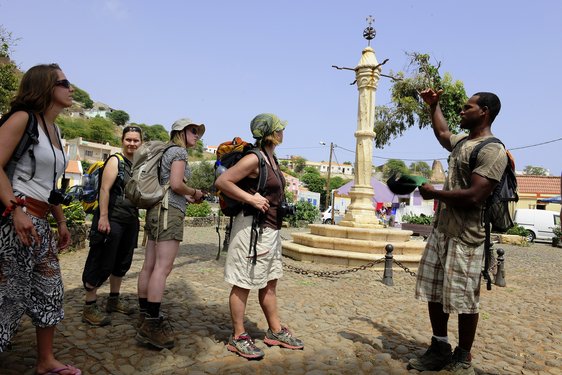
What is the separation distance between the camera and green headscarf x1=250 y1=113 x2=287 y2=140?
337 cm

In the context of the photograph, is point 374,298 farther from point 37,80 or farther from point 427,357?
point 37,80

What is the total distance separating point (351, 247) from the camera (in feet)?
30.5

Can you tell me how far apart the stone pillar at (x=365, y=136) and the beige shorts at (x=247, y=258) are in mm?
7864

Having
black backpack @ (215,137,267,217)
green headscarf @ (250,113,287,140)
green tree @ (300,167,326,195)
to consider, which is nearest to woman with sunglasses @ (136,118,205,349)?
black backpack @ (215,137,267,217)

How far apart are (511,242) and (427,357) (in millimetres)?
19036

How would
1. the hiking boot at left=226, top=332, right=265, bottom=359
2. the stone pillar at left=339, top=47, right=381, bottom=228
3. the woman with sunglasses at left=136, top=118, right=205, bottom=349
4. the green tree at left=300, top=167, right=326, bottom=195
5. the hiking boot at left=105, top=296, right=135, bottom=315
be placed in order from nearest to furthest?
1. the hiking boot at left=226, top=332, right=265, bottom=359
2. the woman with sunglasses at left=136, top=118, right=205, bottom=349
3. the hiking boot at left=105, top=296, right=135, bottom=315
4. the stone pillar at left=339, top=47, right=381, bottom=228
5. the green tree at left=300, top=167, right=326, bottom=195

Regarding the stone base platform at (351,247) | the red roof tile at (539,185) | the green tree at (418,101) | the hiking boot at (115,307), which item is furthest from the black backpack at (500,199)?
the red roof tile at (539,185)

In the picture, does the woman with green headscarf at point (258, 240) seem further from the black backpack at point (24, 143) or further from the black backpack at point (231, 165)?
the black backpack at point (24, 143)

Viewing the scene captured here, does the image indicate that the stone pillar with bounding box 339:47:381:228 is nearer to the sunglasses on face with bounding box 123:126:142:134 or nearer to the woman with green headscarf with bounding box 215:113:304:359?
the sunglasses on face with bounding box 123:126:142:134

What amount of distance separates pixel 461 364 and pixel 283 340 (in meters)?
1.36

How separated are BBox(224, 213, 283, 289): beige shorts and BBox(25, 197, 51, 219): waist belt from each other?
4.30ft

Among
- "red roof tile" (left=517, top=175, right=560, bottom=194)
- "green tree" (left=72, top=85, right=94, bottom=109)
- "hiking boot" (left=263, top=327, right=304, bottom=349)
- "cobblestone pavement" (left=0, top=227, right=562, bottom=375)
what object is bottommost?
"cobblestone pavement" (left=0, top=227, right=562, bottom=375)

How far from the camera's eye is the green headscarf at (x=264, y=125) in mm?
3369

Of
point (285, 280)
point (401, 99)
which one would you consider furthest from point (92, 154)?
point (285, 280)
